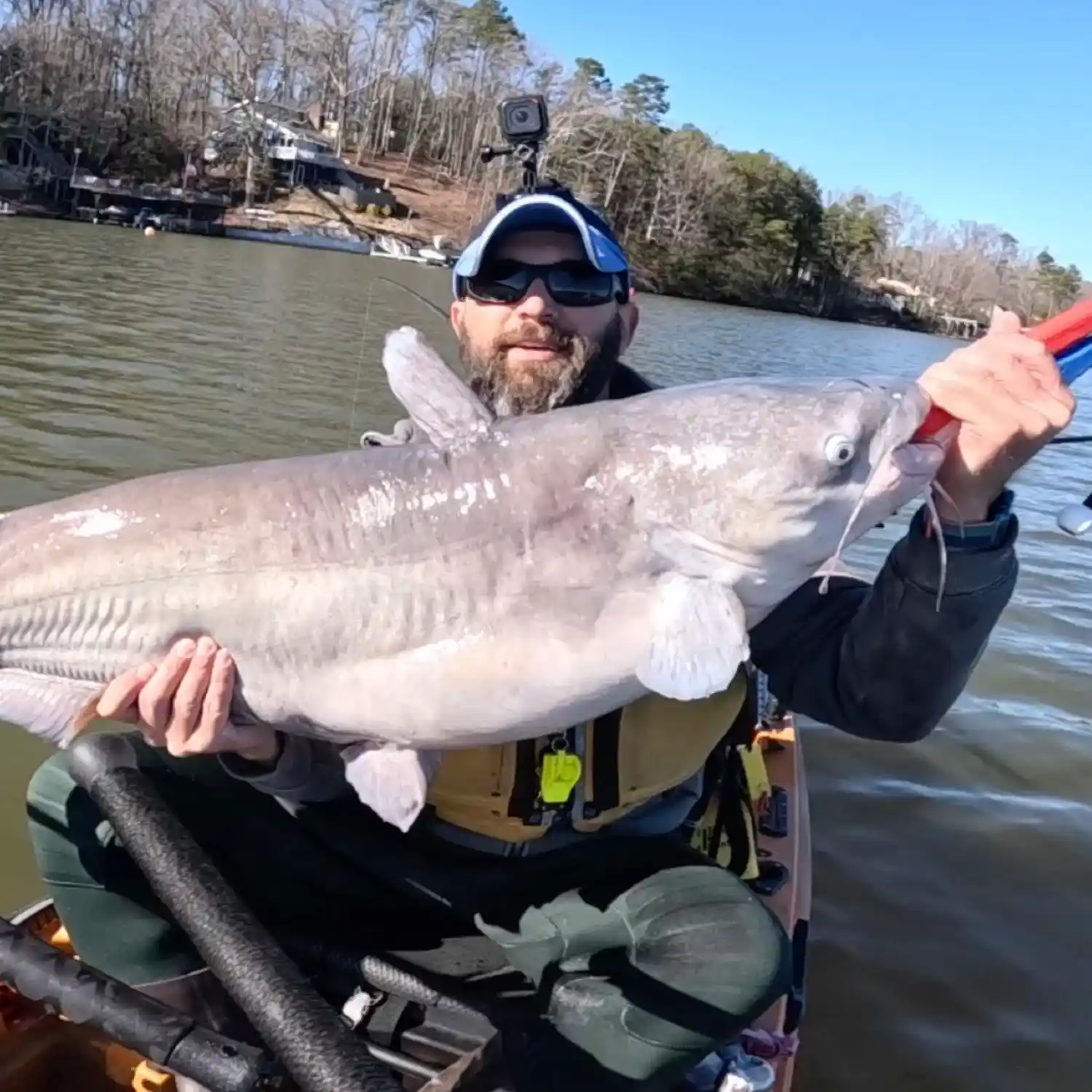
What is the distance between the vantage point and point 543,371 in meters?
3.29

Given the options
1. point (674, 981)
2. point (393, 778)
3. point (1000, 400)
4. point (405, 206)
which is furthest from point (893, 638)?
point (405, 206)

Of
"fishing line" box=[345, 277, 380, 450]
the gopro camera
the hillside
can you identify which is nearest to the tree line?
the hillside

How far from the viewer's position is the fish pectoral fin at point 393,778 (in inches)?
96.5

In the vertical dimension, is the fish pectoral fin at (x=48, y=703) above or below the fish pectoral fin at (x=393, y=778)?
below

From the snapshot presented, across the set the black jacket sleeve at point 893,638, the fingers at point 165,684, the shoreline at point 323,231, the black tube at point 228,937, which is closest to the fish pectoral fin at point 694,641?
the black jacket sleeve at point 893,638

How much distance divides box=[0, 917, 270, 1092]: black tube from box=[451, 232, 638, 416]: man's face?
1832 mm

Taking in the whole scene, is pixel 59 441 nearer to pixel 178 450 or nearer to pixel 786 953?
pixel 178 450

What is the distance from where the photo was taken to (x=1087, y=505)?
280cm

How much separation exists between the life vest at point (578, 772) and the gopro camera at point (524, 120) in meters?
2.48

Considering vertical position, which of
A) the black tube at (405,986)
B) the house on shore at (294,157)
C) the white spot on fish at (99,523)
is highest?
the house on shore at (294,157)

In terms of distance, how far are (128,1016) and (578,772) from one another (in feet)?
3.60

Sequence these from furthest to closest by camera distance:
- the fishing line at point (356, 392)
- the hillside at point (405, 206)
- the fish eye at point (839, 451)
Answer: the hillside at point (405, 206)
the fishing line at point (356, 392)
the fish eye at point (839, 451)

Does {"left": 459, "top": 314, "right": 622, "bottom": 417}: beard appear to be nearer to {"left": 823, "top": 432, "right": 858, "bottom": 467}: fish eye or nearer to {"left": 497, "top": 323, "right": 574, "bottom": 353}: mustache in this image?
{"left": 497, "top": 323, "right": 574, "bottom": 353}: mustache

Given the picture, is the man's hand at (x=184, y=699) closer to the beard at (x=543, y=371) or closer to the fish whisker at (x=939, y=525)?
the beard at (x=543, y=371)
